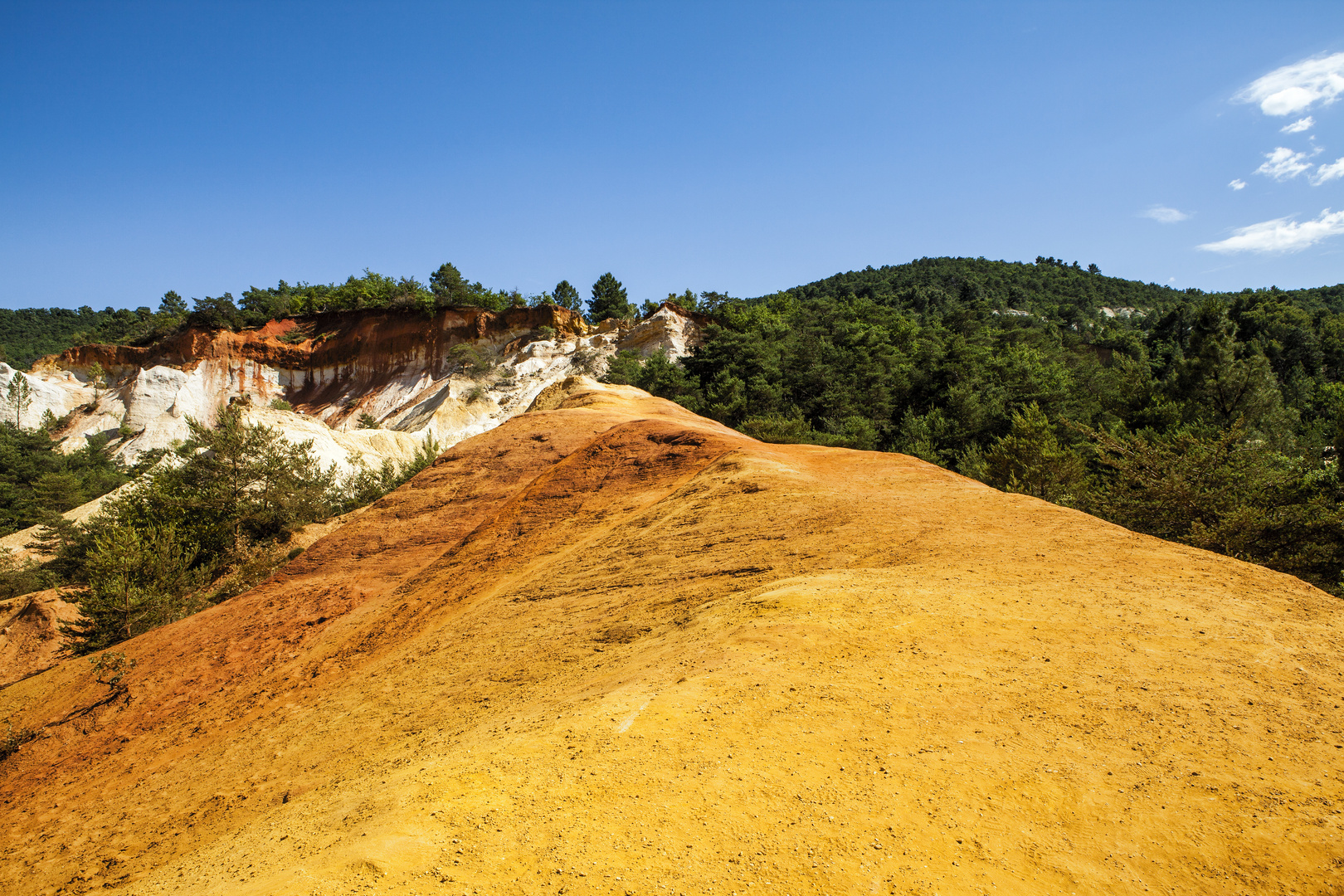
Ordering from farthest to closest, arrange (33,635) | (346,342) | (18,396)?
(346,342) → (18,396) → (33,635)

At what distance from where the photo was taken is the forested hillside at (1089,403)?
15633 mm

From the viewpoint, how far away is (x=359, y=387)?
50594 millimetres

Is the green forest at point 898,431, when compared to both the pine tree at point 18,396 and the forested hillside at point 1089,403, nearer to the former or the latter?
the forested hillside at point 1089,403

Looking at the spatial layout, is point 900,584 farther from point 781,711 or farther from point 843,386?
point 843,386

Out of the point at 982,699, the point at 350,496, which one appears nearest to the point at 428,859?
the point at 982,699

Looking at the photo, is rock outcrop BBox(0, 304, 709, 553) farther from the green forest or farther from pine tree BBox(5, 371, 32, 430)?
the green forest

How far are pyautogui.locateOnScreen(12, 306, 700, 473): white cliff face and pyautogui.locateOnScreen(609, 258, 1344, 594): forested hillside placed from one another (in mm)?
4886

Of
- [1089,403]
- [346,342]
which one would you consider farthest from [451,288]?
[1089,403]

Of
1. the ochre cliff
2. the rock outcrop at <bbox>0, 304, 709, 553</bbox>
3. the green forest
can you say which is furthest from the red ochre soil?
the ochre cliff

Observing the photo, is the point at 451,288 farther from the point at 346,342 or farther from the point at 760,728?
the point at 760,728

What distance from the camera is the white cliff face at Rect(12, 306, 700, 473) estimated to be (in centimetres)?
4356

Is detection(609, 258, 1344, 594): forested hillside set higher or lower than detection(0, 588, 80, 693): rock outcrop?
higher

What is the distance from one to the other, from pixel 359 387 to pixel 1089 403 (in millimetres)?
50826

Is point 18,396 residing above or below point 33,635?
above
